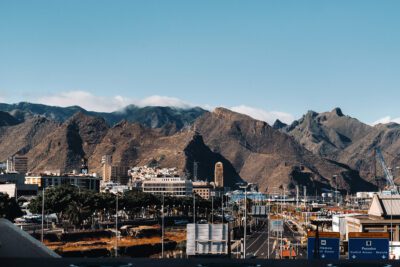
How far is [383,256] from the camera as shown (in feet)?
220

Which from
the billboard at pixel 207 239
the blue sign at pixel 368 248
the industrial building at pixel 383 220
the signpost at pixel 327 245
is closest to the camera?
the blue sign at pixel 368 248

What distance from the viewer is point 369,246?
6700 centimetres

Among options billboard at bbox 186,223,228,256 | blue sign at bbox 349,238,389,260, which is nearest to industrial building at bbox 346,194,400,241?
billboard at bbox 186,223,228,256

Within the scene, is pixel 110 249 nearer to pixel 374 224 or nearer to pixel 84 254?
pixel 84 254

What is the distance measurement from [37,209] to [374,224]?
90.8 m

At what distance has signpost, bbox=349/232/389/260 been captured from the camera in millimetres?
66812

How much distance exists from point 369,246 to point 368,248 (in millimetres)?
220

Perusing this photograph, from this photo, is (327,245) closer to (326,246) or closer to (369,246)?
(326,246)

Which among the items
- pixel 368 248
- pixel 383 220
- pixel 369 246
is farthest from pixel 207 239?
pixel 383 220

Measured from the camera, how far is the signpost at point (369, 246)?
66812mm

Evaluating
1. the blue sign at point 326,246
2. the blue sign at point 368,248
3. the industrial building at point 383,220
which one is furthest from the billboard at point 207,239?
the industrial building at point 383,220

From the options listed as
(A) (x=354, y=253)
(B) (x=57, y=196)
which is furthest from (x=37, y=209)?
(A) (x=354, y=253)

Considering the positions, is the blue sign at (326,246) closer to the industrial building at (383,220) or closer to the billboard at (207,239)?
the billboard at (207,239)

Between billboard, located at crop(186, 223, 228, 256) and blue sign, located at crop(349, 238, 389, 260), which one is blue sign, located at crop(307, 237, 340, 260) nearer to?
blue sign, located at crop(349, 238, 389, 260)
